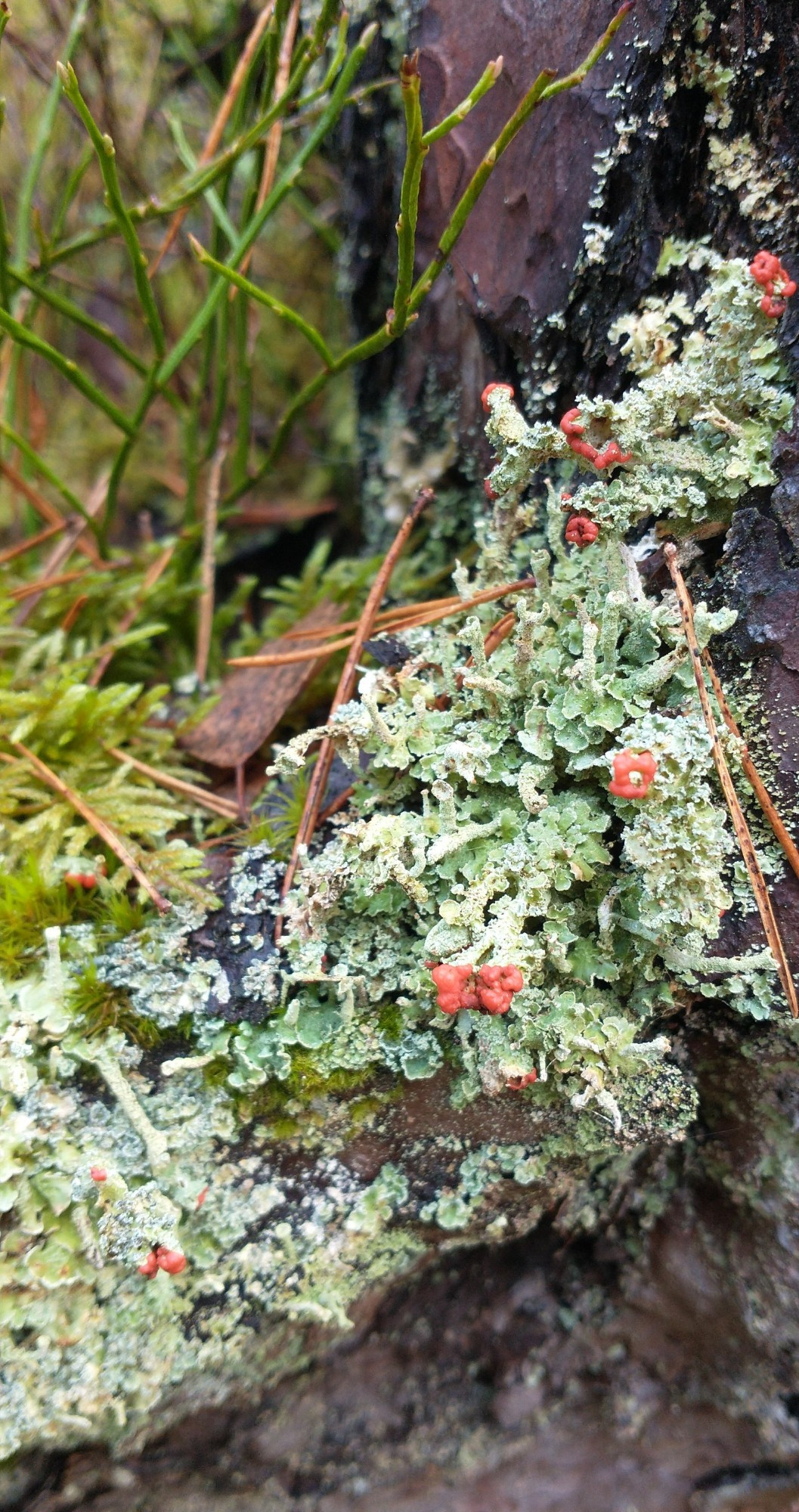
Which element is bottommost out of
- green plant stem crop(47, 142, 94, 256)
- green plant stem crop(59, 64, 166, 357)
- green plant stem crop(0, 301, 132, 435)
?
green plant stem crop(0, 301, 132, 435)

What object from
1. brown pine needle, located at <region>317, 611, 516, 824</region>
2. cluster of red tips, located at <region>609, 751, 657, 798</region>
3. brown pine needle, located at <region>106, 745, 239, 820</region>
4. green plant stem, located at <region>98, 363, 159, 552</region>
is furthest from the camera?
green plant stem, located at <region>98, 363, 159, 552</region>

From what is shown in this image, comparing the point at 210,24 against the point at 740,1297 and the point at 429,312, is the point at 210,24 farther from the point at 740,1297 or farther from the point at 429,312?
the point at 740,1297

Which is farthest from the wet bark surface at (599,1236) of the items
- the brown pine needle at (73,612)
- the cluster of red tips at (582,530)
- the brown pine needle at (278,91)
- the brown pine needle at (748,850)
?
the brown pine needle at (73,612)

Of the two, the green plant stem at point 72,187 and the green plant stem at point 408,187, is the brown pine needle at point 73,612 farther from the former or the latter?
the green plant stem at point 408,187

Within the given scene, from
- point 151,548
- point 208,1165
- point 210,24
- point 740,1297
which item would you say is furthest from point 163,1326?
→ point 210,24

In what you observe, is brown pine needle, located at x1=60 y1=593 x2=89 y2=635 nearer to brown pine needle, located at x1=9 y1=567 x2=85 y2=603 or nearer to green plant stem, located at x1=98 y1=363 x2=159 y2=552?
brown pine needle, located at x1=9 y1=567 x2=85 y2=603

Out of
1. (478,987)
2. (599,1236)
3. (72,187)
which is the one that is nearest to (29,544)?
(72,187)

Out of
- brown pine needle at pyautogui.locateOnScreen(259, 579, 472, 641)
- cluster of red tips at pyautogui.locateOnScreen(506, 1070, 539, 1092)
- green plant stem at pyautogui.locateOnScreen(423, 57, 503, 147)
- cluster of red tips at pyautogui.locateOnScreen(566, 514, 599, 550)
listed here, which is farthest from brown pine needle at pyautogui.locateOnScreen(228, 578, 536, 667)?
cluster of red tips at pyautogui.locateOnScreen(506, 1070, 539, 1092)

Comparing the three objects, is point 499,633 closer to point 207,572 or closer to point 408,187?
point 408,187

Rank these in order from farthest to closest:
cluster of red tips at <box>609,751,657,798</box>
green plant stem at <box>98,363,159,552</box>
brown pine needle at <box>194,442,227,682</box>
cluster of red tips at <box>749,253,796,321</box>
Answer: brown pine needle at <box>194,442,227,682</box>, green plant stem at <box>98,363,159,552</box>, cluster of red tips at <box>749,253,796,321</box>, cluster of red tips at <box>609,751,657,798</box>
